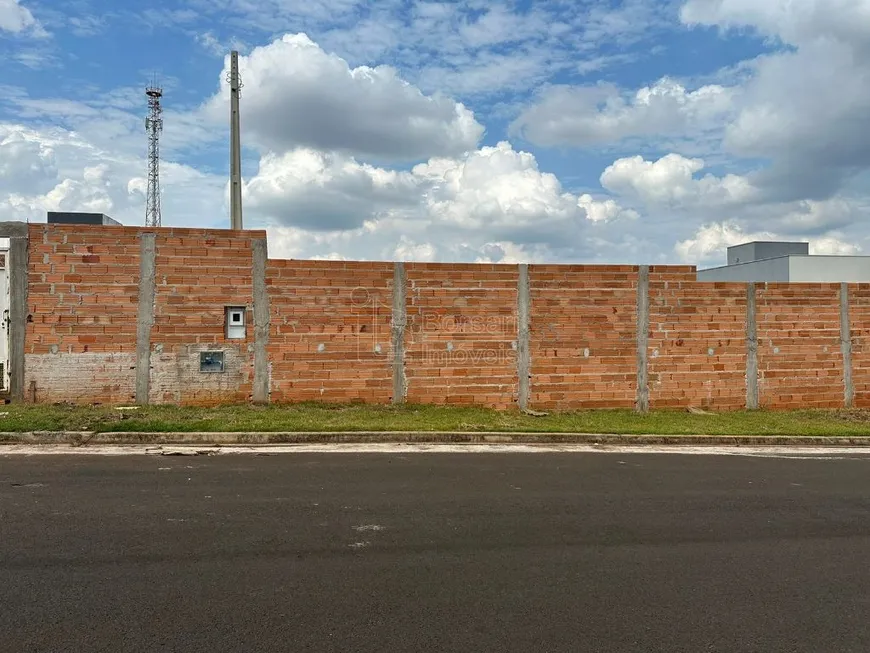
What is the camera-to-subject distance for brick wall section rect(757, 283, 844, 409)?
45.7 ft

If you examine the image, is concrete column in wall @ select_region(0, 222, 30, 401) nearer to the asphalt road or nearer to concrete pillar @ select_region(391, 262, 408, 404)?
the asphalt road

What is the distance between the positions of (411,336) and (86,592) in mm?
8761

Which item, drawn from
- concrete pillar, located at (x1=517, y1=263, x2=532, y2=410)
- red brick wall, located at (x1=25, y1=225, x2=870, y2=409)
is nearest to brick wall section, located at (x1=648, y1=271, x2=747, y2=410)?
red brick wall, located at (x1=25, y1=225, x2=870, y2=409)

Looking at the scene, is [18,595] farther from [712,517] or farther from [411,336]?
[411,336]

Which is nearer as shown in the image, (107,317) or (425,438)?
(425,438)

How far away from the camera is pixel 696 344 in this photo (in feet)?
44.5

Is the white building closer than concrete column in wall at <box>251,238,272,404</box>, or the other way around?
concrete column in wall at <box>251,238,272,404</box>

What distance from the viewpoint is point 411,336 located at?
12547mm

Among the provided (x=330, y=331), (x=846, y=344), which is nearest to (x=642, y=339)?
(x=846, y=344)

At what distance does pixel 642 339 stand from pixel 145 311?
9.86m

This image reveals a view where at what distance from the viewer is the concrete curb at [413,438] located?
9.18 m

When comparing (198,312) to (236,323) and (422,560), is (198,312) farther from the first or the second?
(422,560)

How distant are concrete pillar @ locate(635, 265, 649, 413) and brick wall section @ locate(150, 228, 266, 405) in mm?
7820

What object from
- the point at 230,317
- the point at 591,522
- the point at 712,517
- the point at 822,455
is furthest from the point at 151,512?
the point at 822,455
